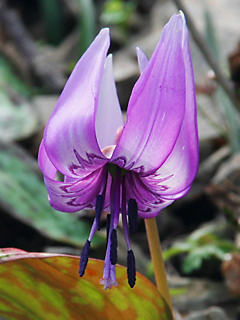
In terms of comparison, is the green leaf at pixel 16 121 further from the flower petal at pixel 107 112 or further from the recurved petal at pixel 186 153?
the recurved petal at pixel 186 153

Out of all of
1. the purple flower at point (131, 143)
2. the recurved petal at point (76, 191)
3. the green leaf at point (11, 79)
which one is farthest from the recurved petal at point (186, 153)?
the green leaf at point (11, 79)

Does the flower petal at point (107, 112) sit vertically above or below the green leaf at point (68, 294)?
above

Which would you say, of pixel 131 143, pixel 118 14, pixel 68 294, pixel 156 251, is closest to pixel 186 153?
pixel 131 143

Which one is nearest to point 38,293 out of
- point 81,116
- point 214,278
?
point 81,116

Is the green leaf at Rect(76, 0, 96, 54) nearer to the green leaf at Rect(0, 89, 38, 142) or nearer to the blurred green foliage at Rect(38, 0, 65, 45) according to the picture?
the blurred green foliage at Rect(38, 0, 65, 45)

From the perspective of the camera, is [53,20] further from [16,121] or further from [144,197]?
[144,197]

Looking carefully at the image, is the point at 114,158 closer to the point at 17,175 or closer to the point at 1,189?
the point at 1,189

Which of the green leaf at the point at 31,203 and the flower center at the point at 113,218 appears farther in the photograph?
the green leaf at the point at 31,203
